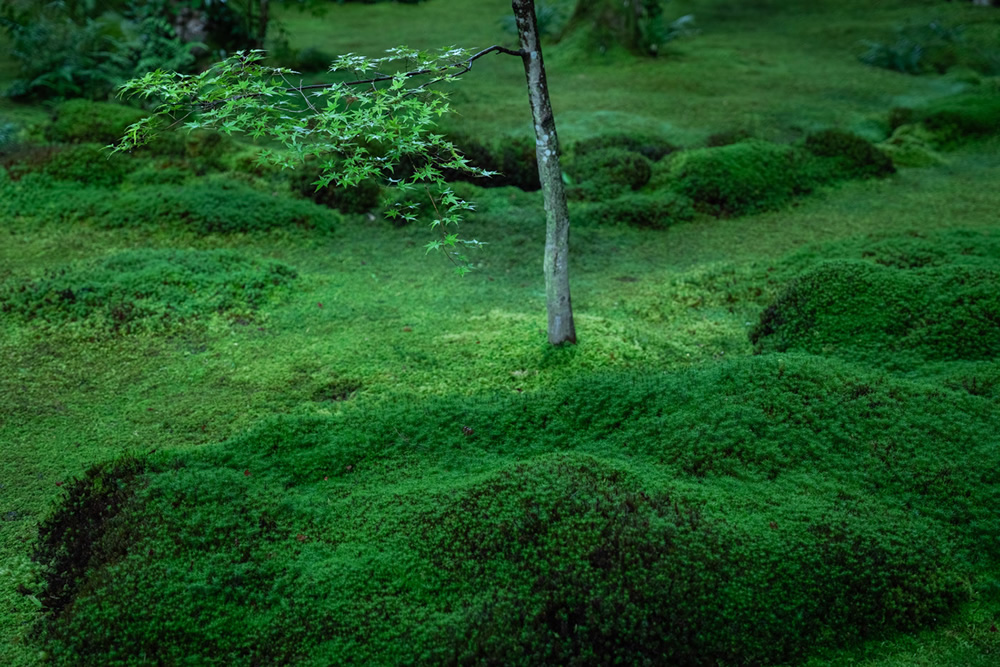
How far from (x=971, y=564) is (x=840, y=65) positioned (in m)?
11.2

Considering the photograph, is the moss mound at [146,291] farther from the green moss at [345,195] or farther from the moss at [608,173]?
the moss at [608,173]

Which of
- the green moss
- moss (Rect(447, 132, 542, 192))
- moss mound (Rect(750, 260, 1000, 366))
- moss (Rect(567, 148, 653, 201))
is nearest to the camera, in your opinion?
moss mound (Rect(750, 260, 1000, 366))

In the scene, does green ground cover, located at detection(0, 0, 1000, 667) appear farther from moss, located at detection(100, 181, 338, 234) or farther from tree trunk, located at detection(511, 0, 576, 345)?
tree trunk, located at detection(511, 0, 576, 345)

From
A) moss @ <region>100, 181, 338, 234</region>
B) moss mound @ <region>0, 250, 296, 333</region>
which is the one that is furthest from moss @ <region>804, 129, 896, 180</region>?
moss mound @ <region>0, 250, 296, 333</region>

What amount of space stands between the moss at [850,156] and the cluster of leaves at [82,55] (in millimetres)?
7139

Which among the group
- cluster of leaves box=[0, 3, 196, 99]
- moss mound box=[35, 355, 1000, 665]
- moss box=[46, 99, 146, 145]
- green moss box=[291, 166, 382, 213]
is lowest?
moss mound box=[35, 355, 1000, 665]

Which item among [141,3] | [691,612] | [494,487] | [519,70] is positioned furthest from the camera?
[519,70]

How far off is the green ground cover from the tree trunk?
215 mm

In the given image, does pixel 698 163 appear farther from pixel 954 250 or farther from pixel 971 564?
pixel 971 564

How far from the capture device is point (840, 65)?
13.1 meters

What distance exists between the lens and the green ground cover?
3434 mm

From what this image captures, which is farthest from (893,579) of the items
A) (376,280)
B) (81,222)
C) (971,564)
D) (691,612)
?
(81,222)

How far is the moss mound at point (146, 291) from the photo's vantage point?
6180 millimetres

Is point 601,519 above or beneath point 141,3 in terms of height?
beneath
